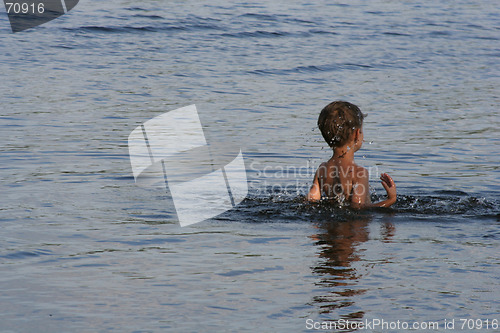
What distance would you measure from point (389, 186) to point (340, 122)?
0.73 metres

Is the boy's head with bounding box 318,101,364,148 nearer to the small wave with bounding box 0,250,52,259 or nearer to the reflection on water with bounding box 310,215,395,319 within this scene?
the reflection on water with bounding box 310,215,395,319

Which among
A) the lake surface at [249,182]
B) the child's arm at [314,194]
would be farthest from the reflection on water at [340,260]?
the child's arm at [314,194]

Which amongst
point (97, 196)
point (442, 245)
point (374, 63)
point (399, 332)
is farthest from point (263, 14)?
point (399, 332)

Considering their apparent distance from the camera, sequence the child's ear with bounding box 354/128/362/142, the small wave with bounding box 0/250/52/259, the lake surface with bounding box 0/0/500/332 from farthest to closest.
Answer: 1. the child's ear with bounding box 354/128/362/142
2. the small wave with bounding box 0/250/52/259
3. the lake surface with bounding box 0/0/500/332

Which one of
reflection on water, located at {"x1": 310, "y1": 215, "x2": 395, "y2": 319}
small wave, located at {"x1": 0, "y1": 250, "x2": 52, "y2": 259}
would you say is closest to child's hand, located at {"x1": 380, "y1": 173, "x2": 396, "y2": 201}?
reflection on water, located at {"x1": 310, "y1": 215, "x2": 395, "y2": 319}

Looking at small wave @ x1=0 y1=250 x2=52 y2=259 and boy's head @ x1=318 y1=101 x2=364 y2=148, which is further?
boy's head @ x1=318 y1=101 x2=364 y2=148

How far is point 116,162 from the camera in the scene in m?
8.64

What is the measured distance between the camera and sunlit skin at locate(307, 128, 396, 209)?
6.75 metres

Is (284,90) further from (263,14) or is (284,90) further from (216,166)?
(263,14)

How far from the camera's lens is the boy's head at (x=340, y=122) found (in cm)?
662

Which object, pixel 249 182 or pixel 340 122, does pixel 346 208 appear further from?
pixel 249 182

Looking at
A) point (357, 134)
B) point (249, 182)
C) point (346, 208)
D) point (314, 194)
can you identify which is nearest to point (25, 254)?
point (314, 194)

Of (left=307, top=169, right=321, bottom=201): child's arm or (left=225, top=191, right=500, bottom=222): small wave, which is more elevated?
(left=307, top=169, right=321, bottom=201): child's arm

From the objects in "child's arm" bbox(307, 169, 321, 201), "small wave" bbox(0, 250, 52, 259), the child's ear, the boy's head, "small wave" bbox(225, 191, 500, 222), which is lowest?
"small wave" bbox(225, 191, 500, 222)
